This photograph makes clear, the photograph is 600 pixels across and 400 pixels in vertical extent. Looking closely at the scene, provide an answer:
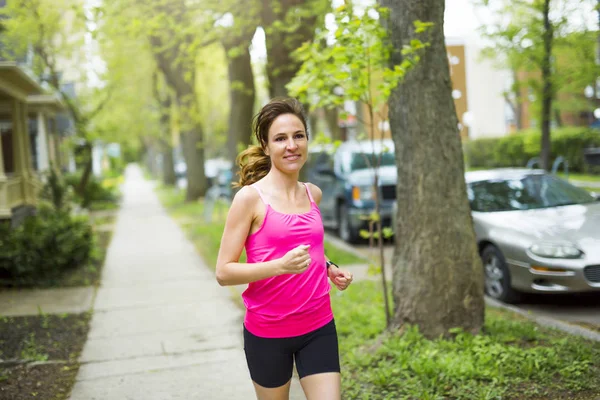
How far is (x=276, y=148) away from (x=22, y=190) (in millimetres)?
14333

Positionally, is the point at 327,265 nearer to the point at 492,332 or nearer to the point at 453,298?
the point at 453,298

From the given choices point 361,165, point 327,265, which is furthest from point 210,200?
point 327,265

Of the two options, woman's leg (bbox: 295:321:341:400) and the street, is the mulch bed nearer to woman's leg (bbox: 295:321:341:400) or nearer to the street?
woman's leg (bbox: 295:321:341:400)

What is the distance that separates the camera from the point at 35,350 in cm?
638

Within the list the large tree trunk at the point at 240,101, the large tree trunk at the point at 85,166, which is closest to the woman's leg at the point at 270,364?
the large tree trunk at the point at 240,101

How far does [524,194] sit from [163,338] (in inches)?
187

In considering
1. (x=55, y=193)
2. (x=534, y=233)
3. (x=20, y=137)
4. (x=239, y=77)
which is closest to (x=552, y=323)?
(x=534, y=233)

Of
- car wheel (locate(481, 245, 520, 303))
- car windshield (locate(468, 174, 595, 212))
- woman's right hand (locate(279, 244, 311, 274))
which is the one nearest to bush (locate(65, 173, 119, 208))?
car windshield (locate(468, 174, 595, 212))

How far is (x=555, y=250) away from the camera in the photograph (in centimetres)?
694

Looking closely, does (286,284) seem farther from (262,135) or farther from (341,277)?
(262,135)

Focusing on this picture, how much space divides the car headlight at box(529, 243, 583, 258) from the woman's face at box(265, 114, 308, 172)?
476cm

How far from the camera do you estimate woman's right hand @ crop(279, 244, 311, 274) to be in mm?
2631

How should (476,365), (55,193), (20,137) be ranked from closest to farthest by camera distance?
1. (476,365)
2. (55,193)
3. (20,137)

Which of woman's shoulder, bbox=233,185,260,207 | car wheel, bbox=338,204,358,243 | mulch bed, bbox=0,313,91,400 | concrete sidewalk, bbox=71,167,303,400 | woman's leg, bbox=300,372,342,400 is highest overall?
woman's shoulder, bbox=233,185,260,207
